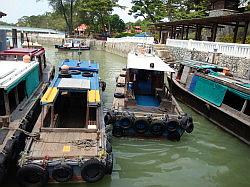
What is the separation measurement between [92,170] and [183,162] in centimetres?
332

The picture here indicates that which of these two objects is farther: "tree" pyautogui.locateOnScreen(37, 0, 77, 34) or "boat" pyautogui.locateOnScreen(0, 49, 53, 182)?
"tree" pyautogui.locateOnScreen(37, 0, 77, 34)

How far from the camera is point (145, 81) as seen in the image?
1248cm

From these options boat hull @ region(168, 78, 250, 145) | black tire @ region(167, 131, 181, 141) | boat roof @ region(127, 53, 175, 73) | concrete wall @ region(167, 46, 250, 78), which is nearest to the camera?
black tire @ region(167, 131, 181, 141)

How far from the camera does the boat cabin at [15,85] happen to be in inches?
290

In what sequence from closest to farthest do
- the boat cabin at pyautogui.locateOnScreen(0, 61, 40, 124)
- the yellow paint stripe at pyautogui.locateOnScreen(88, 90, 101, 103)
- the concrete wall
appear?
1. the boat cabin at pyautogui.locateOnScreen(0, 61, 40, 124)
2. the yellow paint stripe at pyautogui.locateOnScreen(88, 90, 101, 103)
3. the concrete wall

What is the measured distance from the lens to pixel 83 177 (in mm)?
6492

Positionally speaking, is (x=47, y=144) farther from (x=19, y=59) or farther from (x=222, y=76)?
(x=222, y=76)

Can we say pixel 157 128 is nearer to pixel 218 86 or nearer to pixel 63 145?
pixel 218 86

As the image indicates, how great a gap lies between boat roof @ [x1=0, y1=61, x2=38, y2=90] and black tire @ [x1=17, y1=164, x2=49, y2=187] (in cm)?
211

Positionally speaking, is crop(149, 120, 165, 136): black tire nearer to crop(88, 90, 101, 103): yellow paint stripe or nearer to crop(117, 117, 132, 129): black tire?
crop(117, 117, 132, 129): black tire

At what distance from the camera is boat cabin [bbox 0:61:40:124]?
7363mm

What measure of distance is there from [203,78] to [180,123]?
4.01 metres

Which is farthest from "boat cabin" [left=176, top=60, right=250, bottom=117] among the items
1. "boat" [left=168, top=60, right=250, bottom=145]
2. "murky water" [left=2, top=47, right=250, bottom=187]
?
"murky water" [left=2, top=47, right=250, bottom=187]

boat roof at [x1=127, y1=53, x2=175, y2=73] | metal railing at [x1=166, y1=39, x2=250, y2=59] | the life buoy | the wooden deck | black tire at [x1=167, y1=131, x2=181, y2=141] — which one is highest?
metal railing at [x1=166, y1=39, x2=250, y2=59]
